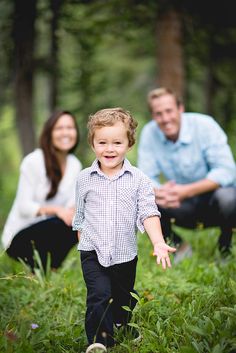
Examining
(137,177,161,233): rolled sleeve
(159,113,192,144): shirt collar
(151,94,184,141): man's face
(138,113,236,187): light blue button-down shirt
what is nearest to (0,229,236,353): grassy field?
(137,177,161,233): rolled sleeve

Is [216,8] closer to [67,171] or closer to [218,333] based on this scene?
[67,171]

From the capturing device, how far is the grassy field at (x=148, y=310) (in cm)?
263

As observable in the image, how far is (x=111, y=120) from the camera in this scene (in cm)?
278

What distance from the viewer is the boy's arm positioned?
262 cm

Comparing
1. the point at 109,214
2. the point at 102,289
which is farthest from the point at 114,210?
the point at 102,289

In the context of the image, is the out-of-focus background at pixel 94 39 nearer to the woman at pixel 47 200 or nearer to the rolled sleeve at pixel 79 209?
the woman at pixel 47 200

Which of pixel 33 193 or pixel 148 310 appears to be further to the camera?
pixel 33 193

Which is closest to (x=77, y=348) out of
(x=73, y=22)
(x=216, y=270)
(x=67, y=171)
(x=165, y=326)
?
(x=165, y=326)

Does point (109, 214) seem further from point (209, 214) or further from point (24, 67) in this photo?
point (24, 67)

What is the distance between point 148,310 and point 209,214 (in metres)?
1.92

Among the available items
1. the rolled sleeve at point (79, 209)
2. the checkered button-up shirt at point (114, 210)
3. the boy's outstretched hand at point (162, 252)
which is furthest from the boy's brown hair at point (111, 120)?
Answer: the boy's outstretched hand at point (162, 252)

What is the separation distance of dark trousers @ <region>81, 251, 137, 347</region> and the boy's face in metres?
0.53

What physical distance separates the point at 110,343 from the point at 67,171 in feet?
7.53

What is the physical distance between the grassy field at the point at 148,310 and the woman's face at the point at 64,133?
1156 millimetres
